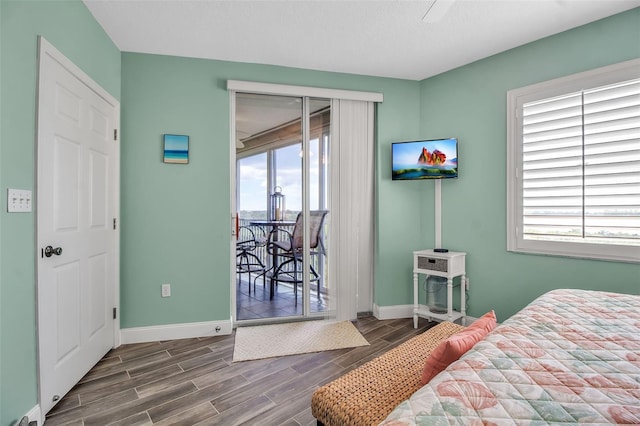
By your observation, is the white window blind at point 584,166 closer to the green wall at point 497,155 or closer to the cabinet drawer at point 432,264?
the green wall at point 497,155

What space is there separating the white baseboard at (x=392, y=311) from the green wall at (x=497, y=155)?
654 mm

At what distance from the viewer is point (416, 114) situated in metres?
3.66

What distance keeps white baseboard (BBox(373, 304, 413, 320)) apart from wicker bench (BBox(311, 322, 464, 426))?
6.52 feet

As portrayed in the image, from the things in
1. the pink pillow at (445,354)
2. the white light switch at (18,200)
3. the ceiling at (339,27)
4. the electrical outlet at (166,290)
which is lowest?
the electrical outlet at (166,290)

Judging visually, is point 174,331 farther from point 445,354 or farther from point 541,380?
point 541,380

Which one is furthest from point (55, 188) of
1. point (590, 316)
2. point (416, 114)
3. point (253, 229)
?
point (416, 114)

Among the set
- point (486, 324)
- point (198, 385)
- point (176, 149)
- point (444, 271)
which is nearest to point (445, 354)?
point (486, 324)

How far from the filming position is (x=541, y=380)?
3.07 feet

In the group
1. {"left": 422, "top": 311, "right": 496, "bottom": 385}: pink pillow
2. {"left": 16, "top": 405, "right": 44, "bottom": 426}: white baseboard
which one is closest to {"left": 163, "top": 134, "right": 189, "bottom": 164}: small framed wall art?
{"left": 16, "top": 405, "right": 44, "bottom": 426}: white baseboard

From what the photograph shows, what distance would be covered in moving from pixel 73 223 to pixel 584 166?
12.2ft

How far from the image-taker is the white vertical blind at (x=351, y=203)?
11.3 feet

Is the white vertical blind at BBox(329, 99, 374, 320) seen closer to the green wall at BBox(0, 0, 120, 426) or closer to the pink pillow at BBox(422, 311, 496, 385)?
the pink pillow at BBox(422, 311, 496, 385)

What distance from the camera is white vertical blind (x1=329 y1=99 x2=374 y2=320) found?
3.44 meters

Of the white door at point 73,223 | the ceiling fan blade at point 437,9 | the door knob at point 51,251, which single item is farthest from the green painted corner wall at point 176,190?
the ceiling fan blade at point 437,9
